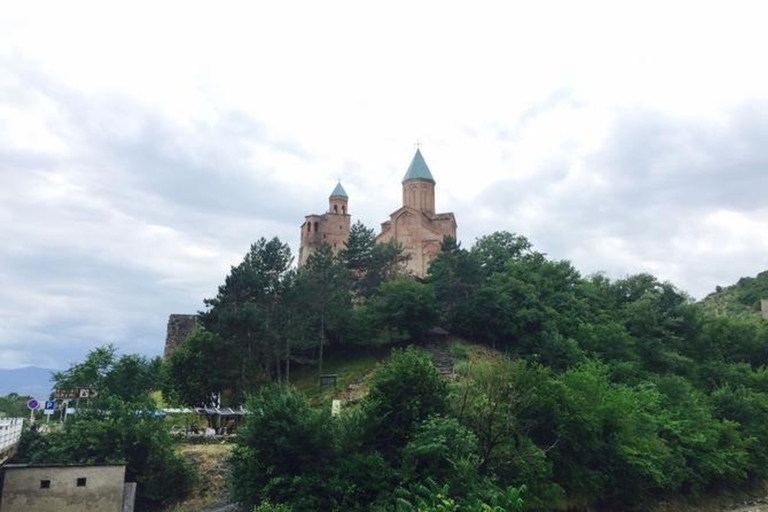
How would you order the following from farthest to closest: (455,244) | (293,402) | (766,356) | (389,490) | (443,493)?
(766,356), (455,244), (293,402), (389,490), (443,493)

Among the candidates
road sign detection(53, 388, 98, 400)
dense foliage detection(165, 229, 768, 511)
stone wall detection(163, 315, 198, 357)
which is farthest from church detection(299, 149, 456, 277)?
road sign detection(53, 388, 98, 400)

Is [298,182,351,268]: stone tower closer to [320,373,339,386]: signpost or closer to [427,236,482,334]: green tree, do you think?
[427,236,482,334]: green tree

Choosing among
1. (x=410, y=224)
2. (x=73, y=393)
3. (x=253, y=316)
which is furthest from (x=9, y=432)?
(x=410, y=224)

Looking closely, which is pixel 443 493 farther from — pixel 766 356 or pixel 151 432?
pixel 766 356

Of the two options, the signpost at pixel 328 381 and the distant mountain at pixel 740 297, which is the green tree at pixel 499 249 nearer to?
the signpost at pixel 328 381

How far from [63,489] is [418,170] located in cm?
4962

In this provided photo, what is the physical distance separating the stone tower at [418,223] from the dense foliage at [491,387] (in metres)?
5.93

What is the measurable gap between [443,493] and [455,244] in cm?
3027

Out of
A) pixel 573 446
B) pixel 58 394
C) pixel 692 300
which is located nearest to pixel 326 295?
pixel 58 394

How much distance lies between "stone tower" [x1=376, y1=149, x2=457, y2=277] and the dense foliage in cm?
593

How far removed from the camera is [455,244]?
4934cm

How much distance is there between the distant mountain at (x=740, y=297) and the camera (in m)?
82.0

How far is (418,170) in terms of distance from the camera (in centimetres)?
6738

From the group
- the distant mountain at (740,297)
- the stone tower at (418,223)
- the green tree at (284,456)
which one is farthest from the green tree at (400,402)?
the distant mountain at (740,297)
